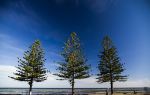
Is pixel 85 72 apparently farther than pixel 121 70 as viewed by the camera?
No

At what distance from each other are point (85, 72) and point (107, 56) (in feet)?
28.5

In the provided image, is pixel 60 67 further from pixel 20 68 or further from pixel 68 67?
pixel 20 68

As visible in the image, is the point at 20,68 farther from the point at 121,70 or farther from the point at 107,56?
the point at 121,70

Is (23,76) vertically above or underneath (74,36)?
underneath

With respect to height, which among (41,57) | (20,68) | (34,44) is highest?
(34,44)

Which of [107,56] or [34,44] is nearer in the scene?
[34,44]

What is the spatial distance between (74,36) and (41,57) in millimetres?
7538

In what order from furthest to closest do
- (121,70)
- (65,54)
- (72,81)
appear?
(121,70), (65,54), (72,81)

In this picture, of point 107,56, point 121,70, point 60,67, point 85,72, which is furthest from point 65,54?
point 121,70

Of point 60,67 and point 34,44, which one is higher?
point 34,44

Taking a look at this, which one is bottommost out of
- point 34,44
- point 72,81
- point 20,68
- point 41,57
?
point 72,81

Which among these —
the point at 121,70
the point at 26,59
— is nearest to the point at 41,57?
the point at 26,59

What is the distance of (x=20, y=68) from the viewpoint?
3347 cm

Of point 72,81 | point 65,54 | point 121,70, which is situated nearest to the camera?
point 72,81
